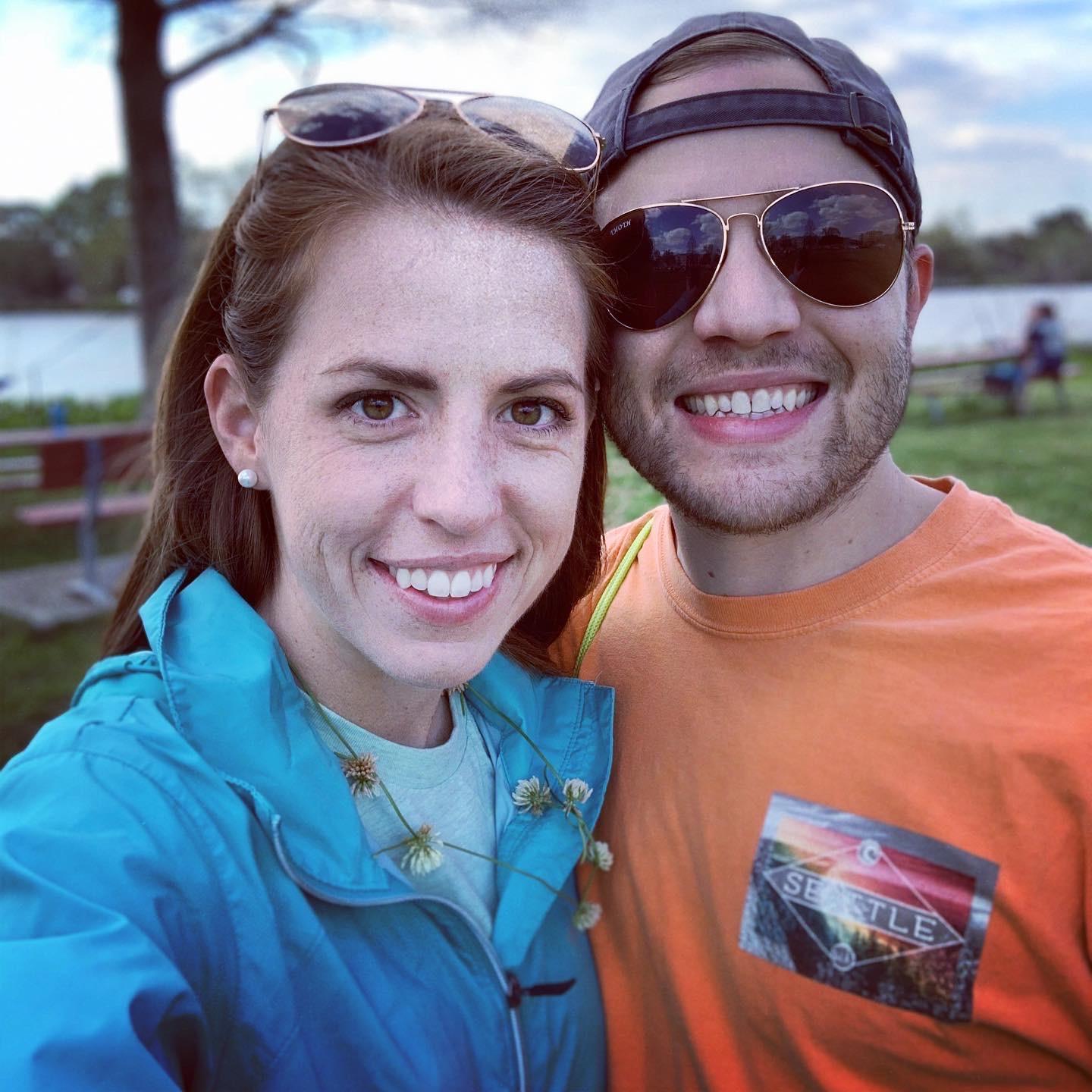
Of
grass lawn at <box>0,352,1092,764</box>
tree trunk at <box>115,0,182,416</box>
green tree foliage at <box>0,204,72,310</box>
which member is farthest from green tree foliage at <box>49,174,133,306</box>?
grass lawn at <box>0,352,1092,764</box>

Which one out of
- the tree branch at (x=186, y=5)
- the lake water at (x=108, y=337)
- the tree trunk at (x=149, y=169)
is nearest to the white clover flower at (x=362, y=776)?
the lake water at (x=108, y=337)

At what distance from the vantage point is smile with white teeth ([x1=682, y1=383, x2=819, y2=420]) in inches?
80.9

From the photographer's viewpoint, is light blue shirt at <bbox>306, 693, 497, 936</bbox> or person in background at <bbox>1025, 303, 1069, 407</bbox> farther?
person in background at <bbox>1025, 303, 1069, 407</bbox>

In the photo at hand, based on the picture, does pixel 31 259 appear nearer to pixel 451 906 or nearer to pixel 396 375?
pixel 396 375

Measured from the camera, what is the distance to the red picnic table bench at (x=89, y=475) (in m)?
7.11

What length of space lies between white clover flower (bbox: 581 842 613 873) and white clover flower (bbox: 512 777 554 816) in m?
0.13

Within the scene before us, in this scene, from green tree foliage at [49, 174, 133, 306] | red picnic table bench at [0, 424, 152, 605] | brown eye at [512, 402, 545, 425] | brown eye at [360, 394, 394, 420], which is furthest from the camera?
green tree foliage at [49, 174, 133, 306]

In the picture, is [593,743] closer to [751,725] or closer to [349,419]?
[751,725]

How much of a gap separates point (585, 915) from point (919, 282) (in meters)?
1.63

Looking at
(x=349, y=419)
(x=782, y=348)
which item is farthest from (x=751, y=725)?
(x=349, y=419)

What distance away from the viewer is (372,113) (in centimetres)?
164

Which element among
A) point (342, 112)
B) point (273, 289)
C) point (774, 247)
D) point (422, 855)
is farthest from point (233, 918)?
point (774, 247)

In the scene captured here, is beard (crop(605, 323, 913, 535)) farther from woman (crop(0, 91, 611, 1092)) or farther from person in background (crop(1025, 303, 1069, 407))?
person in background (crop(1025, 303, 1069, 407))

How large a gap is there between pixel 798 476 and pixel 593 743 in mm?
701
